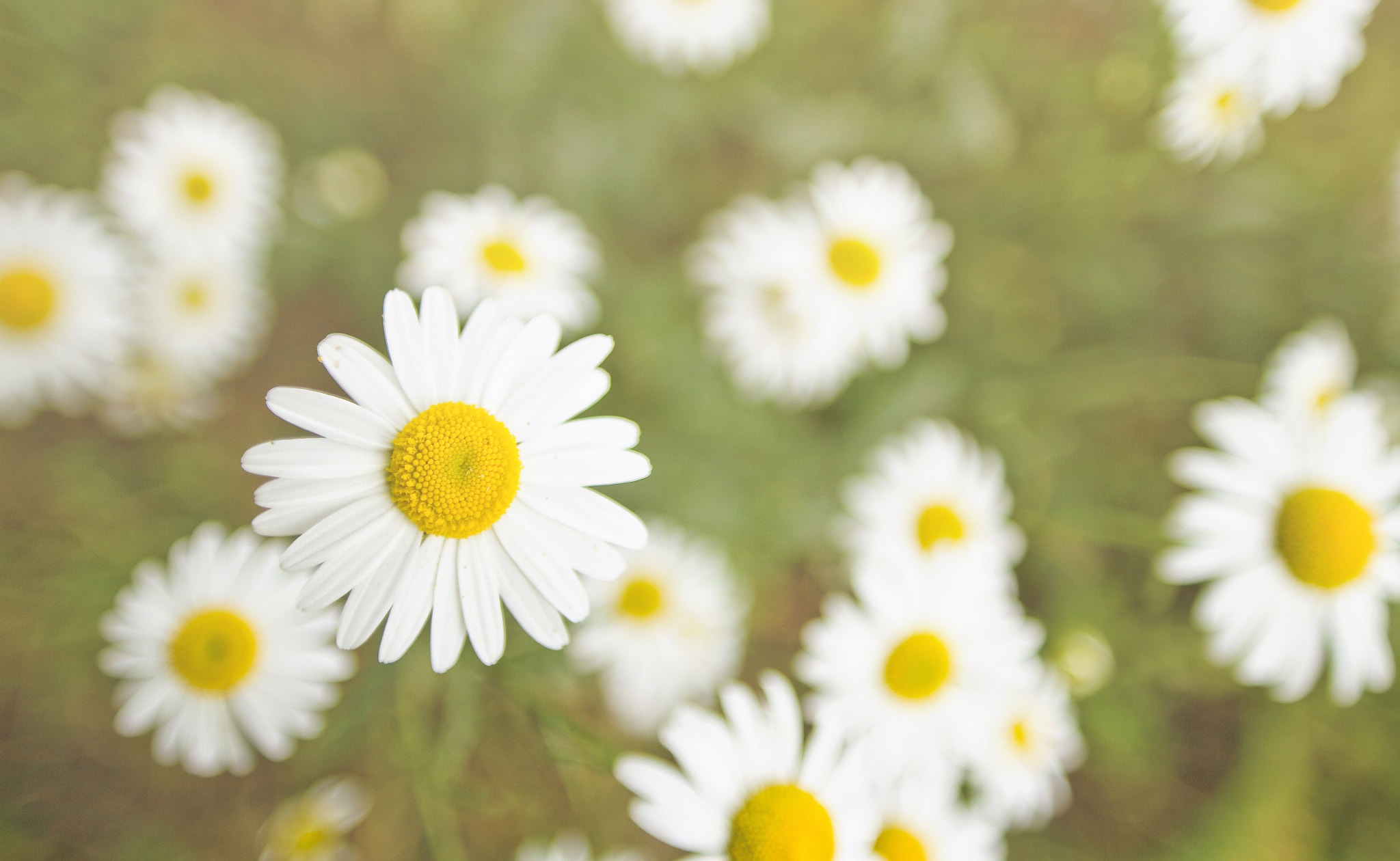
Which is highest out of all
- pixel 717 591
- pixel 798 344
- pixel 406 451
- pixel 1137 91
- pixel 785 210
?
pixel 1137 91

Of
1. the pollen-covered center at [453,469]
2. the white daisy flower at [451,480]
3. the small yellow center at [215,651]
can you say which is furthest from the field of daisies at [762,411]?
the pollen-covered center at [453,469]

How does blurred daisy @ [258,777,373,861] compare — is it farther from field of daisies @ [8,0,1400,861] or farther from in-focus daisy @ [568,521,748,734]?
in-focus daisy @ [568,521,748,734]

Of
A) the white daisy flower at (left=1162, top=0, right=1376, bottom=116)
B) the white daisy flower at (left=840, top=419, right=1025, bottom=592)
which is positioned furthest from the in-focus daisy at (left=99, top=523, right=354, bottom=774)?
the white daisy flower at (left=1162, top=0, right=1376, bottom=116)

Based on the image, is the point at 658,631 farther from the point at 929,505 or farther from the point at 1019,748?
the point at 1019,748

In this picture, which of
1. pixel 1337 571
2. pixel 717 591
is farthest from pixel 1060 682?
pixel 717 591

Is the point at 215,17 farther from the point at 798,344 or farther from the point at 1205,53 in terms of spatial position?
the point at 1205,53

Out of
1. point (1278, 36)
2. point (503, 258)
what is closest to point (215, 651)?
point (503, 258)
